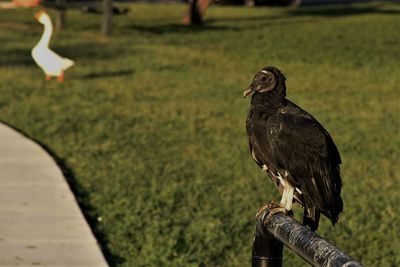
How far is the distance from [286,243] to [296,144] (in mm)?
1002

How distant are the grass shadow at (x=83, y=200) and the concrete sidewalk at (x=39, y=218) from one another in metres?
0.10

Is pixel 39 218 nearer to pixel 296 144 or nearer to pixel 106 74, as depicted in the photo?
pixel 296 144

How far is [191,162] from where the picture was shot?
10.4 metres

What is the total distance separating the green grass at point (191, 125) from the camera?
7988 mm

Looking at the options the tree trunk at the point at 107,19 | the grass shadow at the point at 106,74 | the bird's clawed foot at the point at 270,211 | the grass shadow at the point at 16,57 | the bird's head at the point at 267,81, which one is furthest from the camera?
the tree trunk at the point at 107,19

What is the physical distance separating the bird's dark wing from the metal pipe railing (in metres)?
0.54

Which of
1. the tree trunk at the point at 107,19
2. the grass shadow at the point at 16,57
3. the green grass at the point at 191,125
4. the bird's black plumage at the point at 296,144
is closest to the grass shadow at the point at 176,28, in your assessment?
the green grass at the point at 191,125

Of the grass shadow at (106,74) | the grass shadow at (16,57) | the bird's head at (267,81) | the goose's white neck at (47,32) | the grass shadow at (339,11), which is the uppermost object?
the bird's head at (267,81)

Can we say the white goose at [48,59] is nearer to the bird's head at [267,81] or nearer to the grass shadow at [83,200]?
the grass shadow at [83,200]

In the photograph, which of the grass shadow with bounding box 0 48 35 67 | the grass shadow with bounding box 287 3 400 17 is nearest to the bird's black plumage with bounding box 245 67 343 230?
the grass shadow with bounding box 0 48 35 67

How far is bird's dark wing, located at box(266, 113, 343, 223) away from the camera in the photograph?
4250 mm

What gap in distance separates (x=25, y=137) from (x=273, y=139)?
7309 millimetres

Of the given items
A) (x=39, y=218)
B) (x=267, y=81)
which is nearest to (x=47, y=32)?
(x=39, y=218)

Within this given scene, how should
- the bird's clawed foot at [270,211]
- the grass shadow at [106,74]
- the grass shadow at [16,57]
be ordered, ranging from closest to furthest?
1. the bird's clawed foot at [270,211]
2. the grass shadow at [106,74]
3. the grass shadow at [16,57]
